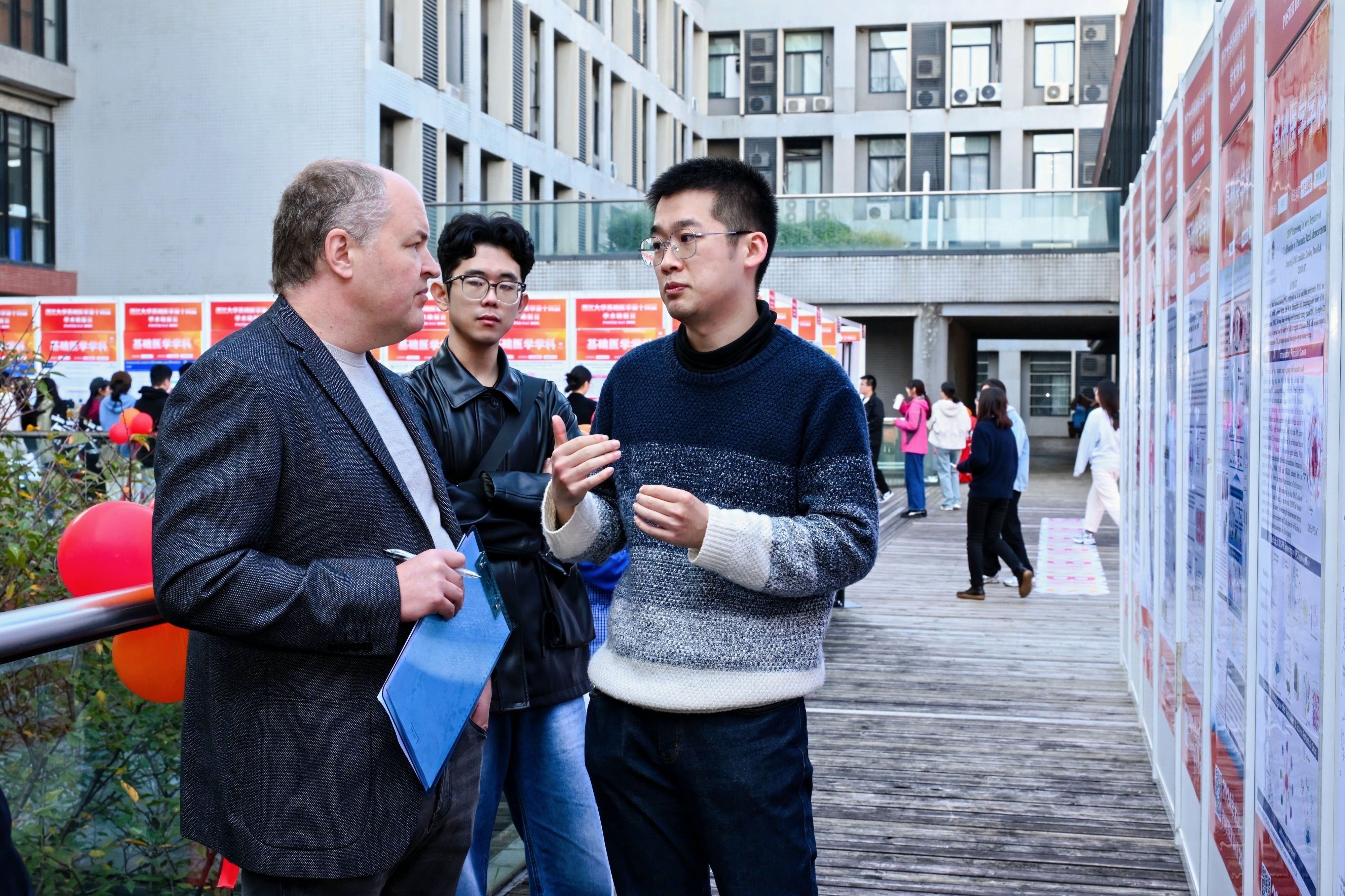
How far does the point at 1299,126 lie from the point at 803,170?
133ft

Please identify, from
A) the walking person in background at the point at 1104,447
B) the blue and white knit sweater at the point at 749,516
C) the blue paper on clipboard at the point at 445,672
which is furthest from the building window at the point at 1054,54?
the blue paper on clipboard at the point at 445,672

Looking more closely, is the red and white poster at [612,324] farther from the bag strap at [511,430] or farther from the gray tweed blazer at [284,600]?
the gray tweed blazer at [284,600]

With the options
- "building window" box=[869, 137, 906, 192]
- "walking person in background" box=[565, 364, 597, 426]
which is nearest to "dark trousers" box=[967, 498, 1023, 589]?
"walking person in background" box=[565, 364, 597, 426]

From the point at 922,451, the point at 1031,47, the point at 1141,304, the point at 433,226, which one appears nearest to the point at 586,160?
the point at 433,226

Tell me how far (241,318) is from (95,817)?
43.5 ft

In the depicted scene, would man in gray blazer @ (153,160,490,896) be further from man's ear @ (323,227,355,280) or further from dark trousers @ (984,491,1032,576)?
dark trousers @ (984,491,1032,576)

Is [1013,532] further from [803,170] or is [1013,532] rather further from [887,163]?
[803,170]

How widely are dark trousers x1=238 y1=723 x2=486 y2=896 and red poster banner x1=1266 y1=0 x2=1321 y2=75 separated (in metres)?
2.07

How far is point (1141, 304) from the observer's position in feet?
21.0

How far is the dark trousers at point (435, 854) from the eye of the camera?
6.63 feet

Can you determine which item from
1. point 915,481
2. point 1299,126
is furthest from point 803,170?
point 1299,126

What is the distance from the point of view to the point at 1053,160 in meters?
40.5

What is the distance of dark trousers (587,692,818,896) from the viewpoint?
2359 mm

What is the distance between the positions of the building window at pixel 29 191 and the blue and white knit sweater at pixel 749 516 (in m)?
25.5
